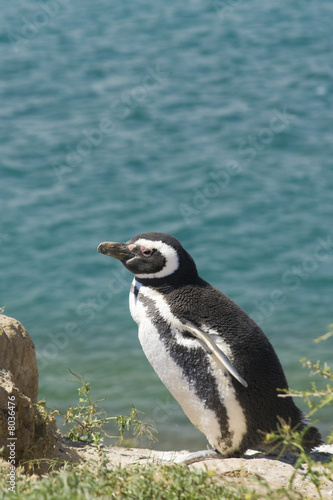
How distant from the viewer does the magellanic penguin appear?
3453 mm

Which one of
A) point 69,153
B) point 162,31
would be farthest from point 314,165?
point 162,31

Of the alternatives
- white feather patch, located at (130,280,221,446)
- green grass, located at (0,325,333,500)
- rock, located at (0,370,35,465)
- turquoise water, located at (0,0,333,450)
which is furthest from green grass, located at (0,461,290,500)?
turquoise water, located at (0,0,333,450)

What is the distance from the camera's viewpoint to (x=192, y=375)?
3.51 metres

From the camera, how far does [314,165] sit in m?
11.2

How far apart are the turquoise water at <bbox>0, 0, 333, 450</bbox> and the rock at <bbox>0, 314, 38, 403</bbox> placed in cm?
279

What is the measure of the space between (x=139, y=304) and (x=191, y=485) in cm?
134

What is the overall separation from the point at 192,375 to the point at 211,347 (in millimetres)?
203

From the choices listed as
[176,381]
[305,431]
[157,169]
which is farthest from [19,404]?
[157,169]

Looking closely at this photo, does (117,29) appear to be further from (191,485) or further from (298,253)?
(191,485)

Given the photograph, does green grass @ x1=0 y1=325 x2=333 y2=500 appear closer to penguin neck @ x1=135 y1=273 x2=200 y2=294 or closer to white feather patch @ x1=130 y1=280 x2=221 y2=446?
white feather patch @ x1=130 y1=280 x2=221 y2=446

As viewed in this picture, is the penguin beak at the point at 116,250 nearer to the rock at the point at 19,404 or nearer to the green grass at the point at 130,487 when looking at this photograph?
the rock at the point at 19,404

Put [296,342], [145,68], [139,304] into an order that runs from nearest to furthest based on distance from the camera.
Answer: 1. [139,304]
2. [296,342]
3. [145,68]

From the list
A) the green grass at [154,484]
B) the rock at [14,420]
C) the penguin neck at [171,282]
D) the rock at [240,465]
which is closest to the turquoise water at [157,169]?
the rock at [240,465]

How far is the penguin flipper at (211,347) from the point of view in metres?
3.34
